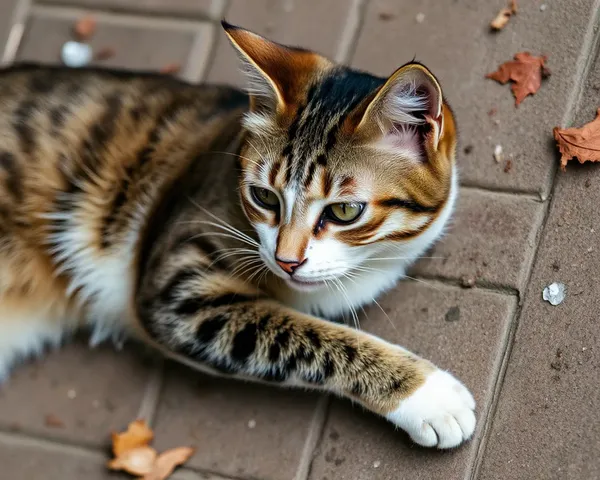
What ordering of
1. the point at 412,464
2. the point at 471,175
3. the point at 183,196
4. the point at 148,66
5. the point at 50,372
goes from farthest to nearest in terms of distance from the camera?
1. the point at 148,66
2. the point at 50,372
3. the point at 471,175
4. the point at 183,196
5. the point at 412,464

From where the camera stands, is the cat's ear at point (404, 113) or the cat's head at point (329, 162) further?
the cat's head at point (329, 162)

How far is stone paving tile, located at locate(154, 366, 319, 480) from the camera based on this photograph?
76.4 inches

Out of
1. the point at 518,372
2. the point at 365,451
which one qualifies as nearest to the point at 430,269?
the point at 518,372

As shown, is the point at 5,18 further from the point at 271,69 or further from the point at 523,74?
the point at 523,74

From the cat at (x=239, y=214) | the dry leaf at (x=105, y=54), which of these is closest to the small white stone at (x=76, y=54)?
the dry leaf at (x=105, y=54)

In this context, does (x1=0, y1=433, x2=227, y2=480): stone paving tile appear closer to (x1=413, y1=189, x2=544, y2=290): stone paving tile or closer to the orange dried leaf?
the orange dried leaf

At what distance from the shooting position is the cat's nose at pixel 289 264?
158 cm

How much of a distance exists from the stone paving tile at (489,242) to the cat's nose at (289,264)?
20.4 inches

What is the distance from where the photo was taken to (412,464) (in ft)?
5.94

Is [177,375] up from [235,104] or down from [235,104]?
down

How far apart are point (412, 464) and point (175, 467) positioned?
65cm

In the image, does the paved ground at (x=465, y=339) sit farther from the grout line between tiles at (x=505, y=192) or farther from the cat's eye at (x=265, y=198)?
the cat's eye at (x=265, y=198)

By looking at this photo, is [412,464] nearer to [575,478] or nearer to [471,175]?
[575,478]

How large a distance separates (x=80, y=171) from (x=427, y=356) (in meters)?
1.08
